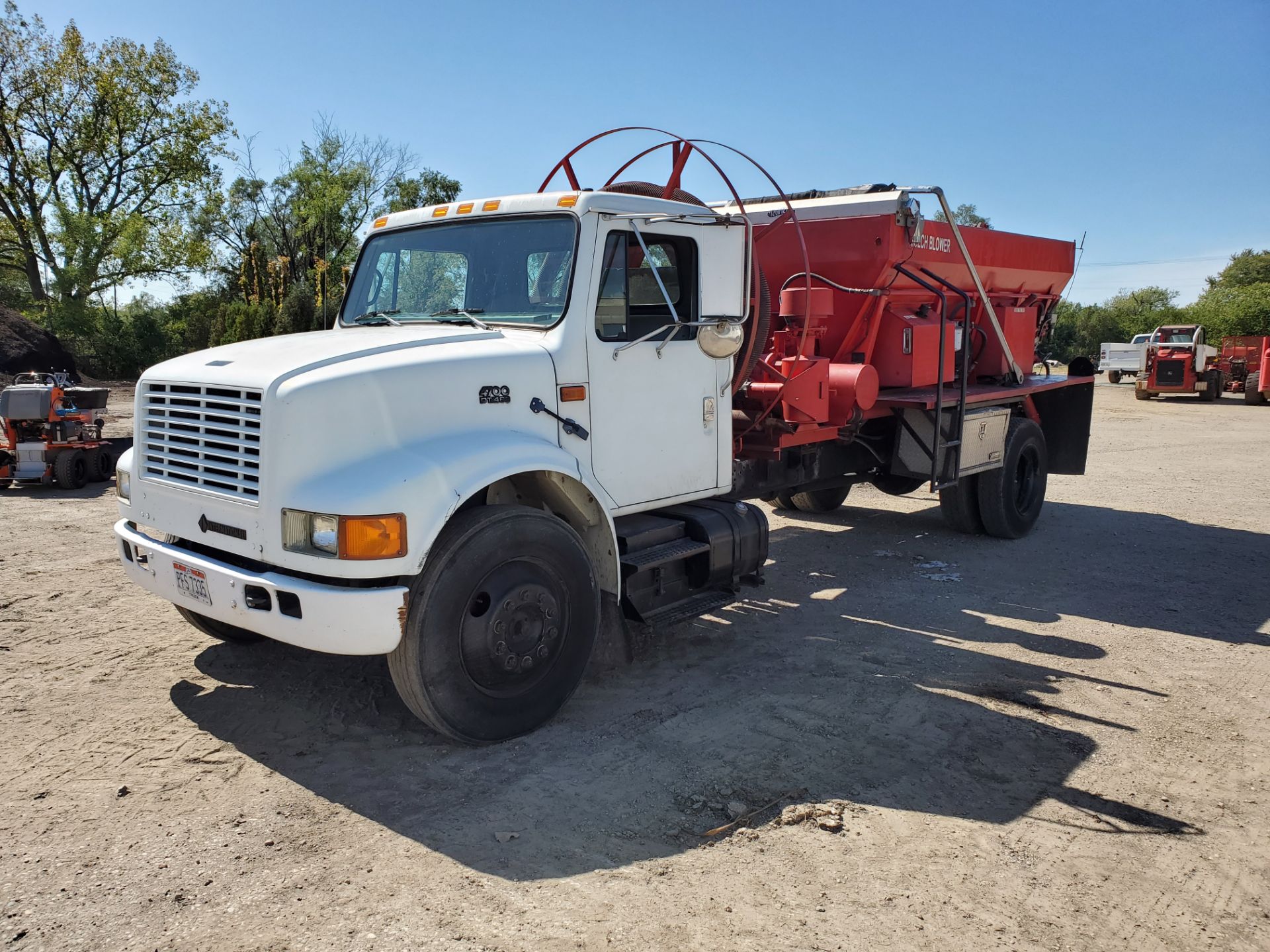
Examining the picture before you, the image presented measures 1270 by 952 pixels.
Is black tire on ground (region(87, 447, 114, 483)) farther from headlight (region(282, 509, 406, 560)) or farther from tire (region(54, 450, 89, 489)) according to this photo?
headlight (region(282, 509, 406, 560))

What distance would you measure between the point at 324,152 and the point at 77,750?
3274 cm

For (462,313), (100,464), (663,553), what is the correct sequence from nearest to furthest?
1. (462,313)
2. (663,553)
3. (100,464)

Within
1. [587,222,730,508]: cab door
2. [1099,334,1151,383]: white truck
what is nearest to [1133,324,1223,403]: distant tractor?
[1099,334,1151,383]: white truck

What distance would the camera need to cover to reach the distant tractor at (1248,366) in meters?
25.2

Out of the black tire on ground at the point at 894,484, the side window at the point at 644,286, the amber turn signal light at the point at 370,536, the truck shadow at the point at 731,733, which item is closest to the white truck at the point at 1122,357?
the black tire on ground at the point at 894,484

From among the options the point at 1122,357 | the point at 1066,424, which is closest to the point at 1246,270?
the point at 1122,357

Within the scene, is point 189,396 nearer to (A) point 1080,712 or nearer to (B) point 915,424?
(A) point 1080,712

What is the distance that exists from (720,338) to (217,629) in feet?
10.5

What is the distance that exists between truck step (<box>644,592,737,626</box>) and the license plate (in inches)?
84.0

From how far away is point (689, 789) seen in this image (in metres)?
3.88

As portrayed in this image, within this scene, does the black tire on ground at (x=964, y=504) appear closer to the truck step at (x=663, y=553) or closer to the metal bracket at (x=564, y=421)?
the truck step at (x=663, y=553)

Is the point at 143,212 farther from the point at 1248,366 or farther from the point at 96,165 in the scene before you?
the point at 1248,366

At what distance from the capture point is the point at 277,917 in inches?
118

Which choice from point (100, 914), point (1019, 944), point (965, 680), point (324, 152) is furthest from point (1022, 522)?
point (324, 152)
